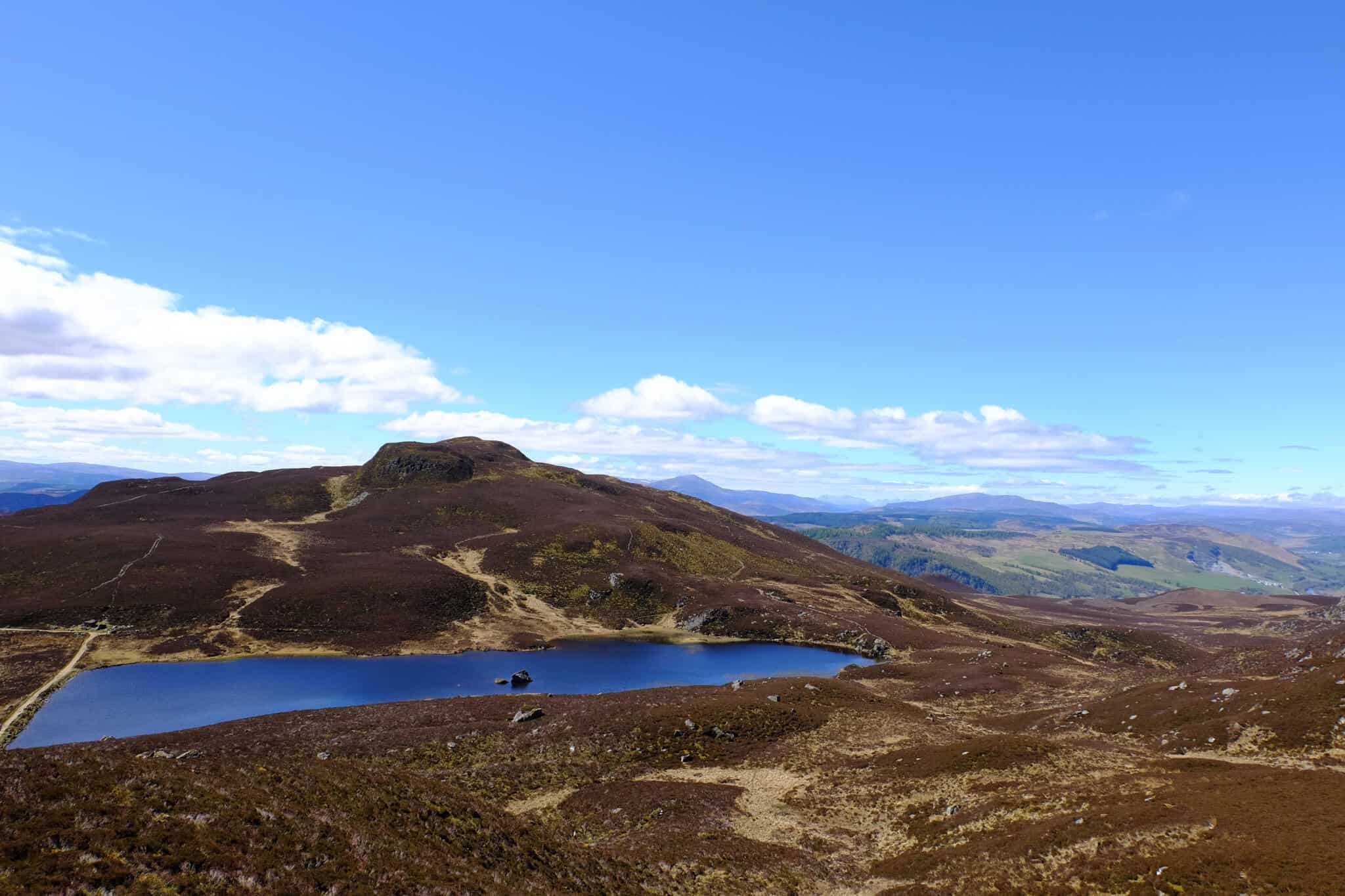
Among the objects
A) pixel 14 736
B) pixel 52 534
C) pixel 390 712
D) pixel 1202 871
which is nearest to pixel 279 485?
pixel 52 534

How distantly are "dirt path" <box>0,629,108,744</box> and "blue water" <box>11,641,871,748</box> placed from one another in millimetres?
1397

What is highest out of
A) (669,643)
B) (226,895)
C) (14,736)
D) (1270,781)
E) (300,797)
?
(226,895)

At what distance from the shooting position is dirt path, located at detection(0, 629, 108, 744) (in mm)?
56375

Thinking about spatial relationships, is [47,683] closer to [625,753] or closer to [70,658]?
Answer: [70,658]

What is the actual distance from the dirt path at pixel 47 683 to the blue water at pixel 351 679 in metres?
1.40

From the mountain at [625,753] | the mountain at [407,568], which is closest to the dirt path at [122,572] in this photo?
the mountain at [625,753]

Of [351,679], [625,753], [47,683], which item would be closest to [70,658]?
[47,683]

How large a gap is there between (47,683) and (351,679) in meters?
31.0

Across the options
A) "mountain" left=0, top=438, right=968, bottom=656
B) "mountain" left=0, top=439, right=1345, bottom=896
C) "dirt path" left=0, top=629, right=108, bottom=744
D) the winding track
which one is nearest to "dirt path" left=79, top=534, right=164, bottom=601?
the winding track

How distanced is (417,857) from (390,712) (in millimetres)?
43137

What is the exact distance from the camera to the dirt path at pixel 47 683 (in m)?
56.4

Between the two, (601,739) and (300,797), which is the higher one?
(300,797)

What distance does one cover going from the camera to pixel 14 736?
53.6 meters

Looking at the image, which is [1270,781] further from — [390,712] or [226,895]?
[390,712]
